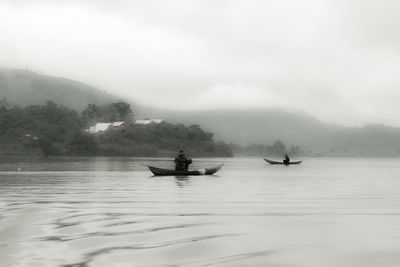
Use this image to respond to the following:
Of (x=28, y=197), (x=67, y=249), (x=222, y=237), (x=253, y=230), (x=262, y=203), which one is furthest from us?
(x=28, y=197)

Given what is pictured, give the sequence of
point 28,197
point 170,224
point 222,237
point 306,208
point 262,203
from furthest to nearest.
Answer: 1. point 28,197
2. point 262,203
3. point 306,208
4. point 170,224
5. point 222,237

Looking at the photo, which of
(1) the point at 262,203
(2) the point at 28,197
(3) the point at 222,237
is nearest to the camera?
(3) the point at 222,237

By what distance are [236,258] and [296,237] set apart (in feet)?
14.2

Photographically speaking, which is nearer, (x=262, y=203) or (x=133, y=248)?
(x=133, y=248)

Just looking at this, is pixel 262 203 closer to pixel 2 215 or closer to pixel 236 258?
pixel 2 215

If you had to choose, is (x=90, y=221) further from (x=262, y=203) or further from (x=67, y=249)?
(x=262, y=203)

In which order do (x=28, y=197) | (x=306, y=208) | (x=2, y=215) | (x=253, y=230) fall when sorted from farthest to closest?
(x=28, y=197) < (x=306, y=208) < (x=2, y=215) < (x=253, y=230)

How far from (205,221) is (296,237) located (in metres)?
5.32

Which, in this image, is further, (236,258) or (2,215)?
(2,215)

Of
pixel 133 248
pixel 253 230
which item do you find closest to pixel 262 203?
pixel 253 230

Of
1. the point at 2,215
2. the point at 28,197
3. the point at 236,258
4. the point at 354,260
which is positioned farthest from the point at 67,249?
the point at 28,197

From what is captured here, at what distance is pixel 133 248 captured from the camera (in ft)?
51.8

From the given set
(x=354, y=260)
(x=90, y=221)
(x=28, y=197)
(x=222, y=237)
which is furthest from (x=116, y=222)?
(x=28, y=197)

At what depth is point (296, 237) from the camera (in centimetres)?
1822
